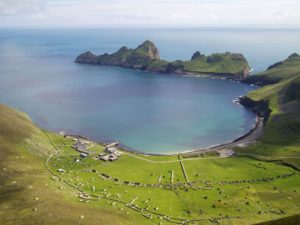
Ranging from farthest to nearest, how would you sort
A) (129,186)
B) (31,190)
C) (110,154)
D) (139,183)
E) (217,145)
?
(217,145) < (110,154) < (139,183) < (129,186) < (31,190)

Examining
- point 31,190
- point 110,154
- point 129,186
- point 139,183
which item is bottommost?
point 139,183

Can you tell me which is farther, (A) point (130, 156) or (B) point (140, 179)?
(A) point (130, 156)

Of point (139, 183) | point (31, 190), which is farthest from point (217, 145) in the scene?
point (31, 190)

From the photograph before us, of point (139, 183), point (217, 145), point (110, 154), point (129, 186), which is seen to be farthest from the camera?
point (217, 145)

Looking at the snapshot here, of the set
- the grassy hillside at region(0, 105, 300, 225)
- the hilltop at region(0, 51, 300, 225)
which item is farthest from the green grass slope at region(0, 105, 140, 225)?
the grassy hillside at region(0, 105, 300, 225)

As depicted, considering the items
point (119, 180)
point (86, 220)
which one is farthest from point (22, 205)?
point (119, 180)

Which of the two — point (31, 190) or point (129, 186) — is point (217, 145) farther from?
point (31, 190)

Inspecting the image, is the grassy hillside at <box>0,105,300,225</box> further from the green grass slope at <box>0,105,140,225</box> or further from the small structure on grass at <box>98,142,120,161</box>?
Answer: the small structure on grass at <box>98,142,120,161</box>

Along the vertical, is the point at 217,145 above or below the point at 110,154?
below

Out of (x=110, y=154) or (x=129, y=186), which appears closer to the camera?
(x=129, y=186)

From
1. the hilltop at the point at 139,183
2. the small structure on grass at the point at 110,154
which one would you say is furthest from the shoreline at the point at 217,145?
the small structure on grass at the point at 110,154

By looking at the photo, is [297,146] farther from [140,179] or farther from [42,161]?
[42,161]
